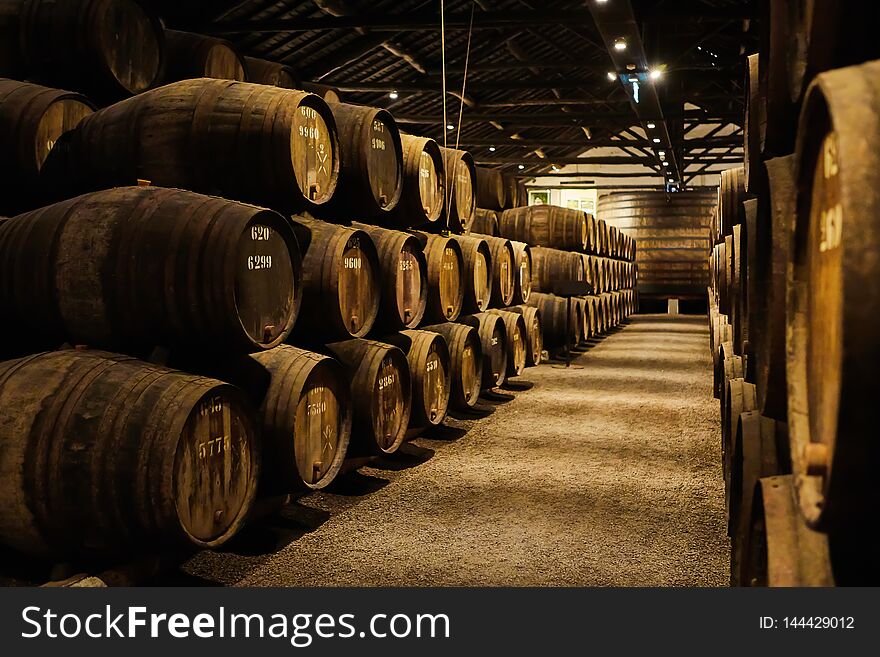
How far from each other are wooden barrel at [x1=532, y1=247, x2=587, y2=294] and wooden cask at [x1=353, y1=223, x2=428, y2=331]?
5.62 metres

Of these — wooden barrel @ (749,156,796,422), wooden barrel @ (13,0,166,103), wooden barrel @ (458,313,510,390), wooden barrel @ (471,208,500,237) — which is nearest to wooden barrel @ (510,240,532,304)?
wooden barrel @ (471,208,500,237)

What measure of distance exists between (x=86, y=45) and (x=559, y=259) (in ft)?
25.9

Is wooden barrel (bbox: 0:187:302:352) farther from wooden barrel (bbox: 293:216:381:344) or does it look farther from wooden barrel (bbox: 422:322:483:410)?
wooden barrel (bbox: 422:322:483:410)

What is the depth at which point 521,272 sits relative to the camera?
8969mm

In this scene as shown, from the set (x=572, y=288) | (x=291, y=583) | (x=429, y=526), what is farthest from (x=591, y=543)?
(x=572, y=288)

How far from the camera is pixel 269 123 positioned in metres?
3.91

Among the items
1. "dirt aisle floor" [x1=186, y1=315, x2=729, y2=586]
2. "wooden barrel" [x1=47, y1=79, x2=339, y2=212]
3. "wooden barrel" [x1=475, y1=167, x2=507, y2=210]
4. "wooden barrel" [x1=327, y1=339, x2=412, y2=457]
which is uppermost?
"wooden barrel" [x1=475, y1=167, x2=507, y2=210]

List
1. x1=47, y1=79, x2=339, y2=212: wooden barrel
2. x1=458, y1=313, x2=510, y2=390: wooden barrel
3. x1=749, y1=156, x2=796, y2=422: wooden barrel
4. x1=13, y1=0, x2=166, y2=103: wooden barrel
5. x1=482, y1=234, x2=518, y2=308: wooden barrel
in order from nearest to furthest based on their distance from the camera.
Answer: x1=749, y1=156, x2=796, y2=422: wooden barrel < x1=47, y1=79, x2=339, y2=212: wooden barrel < x1=13, y1=0, x2=166, y2=103: wooden barrel < x1=458, y1=313, x2=510, y2=390: wooden barrel < x1=482, y1=234, x2=518, y2=308: wooden barrel

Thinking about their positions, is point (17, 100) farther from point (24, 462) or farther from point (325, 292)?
point (24, 462)

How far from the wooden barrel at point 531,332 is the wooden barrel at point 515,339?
9 cm

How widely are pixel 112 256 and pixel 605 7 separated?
5754 mm

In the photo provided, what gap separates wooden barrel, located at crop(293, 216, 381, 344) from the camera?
444 cm

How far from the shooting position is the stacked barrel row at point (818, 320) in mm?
979

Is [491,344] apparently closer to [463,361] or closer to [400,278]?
[463,361]
